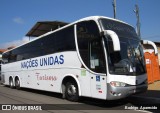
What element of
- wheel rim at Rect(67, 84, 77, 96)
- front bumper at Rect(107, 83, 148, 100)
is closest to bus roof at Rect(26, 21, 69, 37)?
wheel rim at Rect(67, 84, 77, 96)

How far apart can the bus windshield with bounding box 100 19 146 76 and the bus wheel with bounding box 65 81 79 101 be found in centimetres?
256

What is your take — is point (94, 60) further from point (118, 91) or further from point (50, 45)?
point (50, 45)

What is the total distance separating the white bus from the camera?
923 cm

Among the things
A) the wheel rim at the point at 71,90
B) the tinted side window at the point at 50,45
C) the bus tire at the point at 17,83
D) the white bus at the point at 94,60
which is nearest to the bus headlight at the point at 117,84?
the white bus at the point at 94,60

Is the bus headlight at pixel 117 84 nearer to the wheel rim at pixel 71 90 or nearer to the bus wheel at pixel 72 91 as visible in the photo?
the bus wheel at pixel 72 91

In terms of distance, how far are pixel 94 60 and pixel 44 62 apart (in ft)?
15.5

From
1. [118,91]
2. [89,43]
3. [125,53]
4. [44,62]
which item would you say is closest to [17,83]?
[44,62]

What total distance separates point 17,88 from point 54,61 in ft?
23.1

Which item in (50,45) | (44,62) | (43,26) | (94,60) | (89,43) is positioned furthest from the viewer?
(43,26)

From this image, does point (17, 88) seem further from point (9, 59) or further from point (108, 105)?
point (108, 105)

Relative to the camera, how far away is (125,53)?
9672mm

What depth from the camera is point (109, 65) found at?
9.19 metres

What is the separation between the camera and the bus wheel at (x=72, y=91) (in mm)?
11094

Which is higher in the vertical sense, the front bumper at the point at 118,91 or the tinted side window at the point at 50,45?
the tinted side window at the point at 50,45
